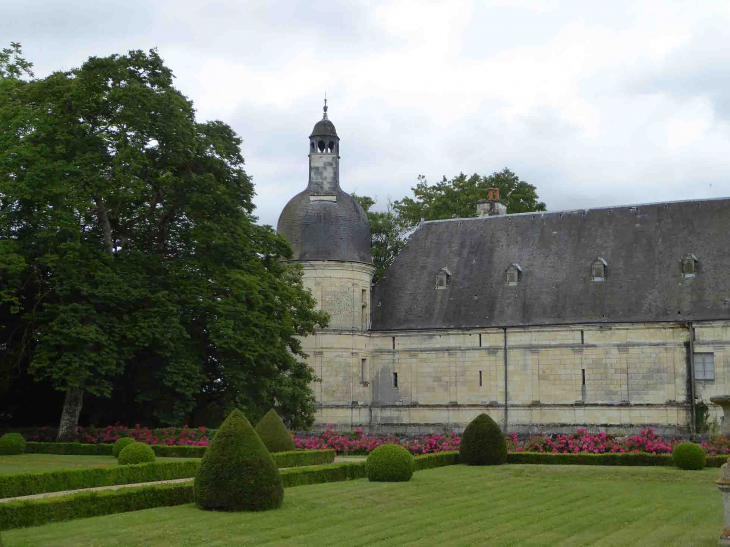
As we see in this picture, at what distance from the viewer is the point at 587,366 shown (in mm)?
40438

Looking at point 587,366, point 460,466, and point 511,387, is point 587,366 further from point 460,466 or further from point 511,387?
point 460,466

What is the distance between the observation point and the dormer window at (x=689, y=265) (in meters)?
40.1

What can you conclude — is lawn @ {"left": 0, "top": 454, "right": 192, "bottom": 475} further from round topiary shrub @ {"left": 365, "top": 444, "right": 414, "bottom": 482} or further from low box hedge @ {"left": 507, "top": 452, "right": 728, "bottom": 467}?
low box hedge @ {"left": 507, "top": 452, "right": 728, "bottom": 467}

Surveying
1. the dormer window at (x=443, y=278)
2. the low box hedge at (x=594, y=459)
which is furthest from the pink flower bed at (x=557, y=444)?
the dormer window at (x=443, y=278)

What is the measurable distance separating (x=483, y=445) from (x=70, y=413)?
43.8 ft

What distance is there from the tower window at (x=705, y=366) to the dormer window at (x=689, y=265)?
3567 mm

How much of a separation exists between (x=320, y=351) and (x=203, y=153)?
1244 centimetres

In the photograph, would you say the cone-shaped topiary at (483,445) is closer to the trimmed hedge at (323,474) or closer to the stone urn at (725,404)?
the trimmed hedge at (323,474)

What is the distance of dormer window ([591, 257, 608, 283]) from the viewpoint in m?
41.8

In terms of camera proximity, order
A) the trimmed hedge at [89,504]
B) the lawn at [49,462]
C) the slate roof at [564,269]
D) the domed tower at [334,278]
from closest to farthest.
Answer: the trimmed hedge at [89,504], the lawn at [49,462], the slate roof at [564,269], the domed tower at [334,278]

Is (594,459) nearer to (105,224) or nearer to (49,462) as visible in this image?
(49,462)

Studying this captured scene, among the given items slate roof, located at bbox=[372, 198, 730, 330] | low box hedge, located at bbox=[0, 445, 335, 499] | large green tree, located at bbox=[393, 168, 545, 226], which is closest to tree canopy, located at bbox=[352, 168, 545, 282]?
large green tree, located at bbox=[393, 168, 545, 226]

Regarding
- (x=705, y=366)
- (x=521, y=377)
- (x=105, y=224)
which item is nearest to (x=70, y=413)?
(x=105, y=224)

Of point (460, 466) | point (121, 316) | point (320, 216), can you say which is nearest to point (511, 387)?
point (320, 216)
